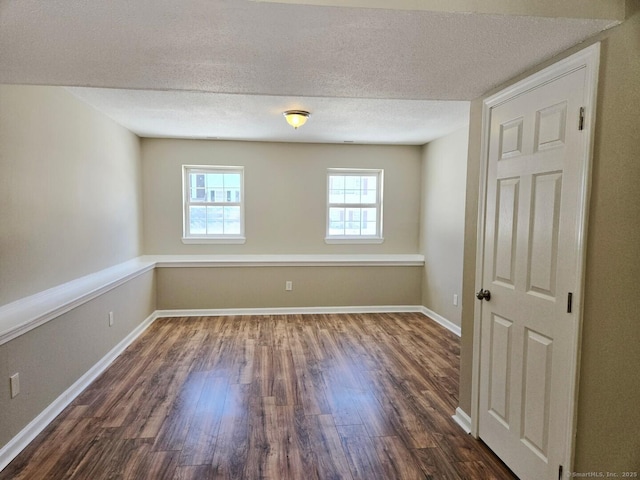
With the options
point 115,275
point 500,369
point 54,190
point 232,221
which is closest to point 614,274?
Result: point 500,369

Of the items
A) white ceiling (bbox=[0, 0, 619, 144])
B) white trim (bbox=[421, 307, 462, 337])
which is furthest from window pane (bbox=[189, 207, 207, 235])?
white trim (bbox=[421, 307, 462, 337])

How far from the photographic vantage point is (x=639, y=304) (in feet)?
4.36

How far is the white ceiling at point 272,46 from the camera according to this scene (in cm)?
133

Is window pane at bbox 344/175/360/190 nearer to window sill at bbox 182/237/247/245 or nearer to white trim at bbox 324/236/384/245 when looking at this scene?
white trim at bbox 324/236/384/245

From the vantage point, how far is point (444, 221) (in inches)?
182

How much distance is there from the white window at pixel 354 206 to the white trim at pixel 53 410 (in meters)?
3.08

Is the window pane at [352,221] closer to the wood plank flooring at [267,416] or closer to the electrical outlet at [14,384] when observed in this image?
the wood plank flooring at [267,416]

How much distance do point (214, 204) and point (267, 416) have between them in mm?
3407

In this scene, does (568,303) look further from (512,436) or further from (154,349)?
(154,349)

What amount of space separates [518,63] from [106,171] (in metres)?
3.74

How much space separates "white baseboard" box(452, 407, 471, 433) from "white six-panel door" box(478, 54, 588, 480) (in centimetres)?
11

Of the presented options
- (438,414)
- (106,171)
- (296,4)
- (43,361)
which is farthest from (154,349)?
(296,4)

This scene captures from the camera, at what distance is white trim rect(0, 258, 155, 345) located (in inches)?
81.8

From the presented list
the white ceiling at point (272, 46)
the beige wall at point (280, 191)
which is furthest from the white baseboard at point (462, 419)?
Result: the beige wall at point (280, 191)
